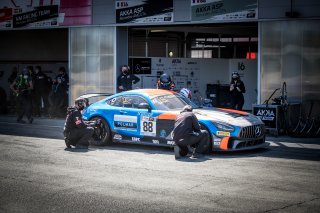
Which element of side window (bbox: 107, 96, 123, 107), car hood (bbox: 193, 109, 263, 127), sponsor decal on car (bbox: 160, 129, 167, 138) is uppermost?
side window (bbox: 107, 96, 123, 107)

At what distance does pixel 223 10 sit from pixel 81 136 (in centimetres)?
732

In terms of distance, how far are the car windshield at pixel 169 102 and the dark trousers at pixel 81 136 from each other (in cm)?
170

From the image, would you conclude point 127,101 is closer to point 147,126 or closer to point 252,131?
point 147,126

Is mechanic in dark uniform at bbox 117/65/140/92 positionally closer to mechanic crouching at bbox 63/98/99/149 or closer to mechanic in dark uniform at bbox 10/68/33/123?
mechanic in dark uniform at bbox 10/68/33/123

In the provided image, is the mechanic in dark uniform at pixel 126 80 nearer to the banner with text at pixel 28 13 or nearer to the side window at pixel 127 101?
the banner with text at pixel 28 13

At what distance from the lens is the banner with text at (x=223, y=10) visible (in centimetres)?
1789

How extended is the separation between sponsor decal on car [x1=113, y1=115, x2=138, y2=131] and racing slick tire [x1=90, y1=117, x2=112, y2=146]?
0.91ft

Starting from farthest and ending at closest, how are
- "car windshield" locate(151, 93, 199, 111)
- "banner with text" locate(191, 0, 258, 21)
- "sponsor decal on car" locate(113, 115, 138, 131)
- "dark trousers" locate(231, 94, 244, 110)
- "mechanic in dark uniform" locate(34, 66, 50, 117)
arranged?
"mechanic in dark uniform" locate(34, 66, 50, 117) < "dark trousers" locate(231, 94, 244, 110) < "banner with text" locate(191, 0, 258, 21) < "sponsor decal on car" locate(113, 115, 138, 131) < "car windshield" locate(151, 93, 199, 111)

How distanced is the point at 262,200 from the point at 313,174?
2361mm

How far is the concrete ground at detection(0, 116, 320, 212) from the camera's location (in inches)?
309

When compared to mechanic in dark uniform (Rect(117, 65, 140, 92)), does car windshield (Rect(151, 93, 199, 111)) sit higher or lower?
lower

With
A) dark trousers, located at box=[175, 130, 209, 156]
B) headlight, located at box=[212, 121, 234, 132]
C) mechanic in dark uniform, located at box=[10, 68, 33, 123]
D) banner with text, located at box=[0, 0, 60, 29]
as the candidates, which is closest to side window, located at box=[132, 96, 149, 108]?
dark trousers, located at box=[175, 130, 209, 156]

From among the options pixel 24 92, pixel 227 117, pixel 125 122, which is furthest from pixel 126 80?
pixel 227 117

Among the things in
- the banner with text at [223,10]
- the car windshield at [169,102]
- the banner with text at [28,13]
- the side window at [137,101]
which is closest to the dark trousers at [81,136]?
the side window at [137,101]
